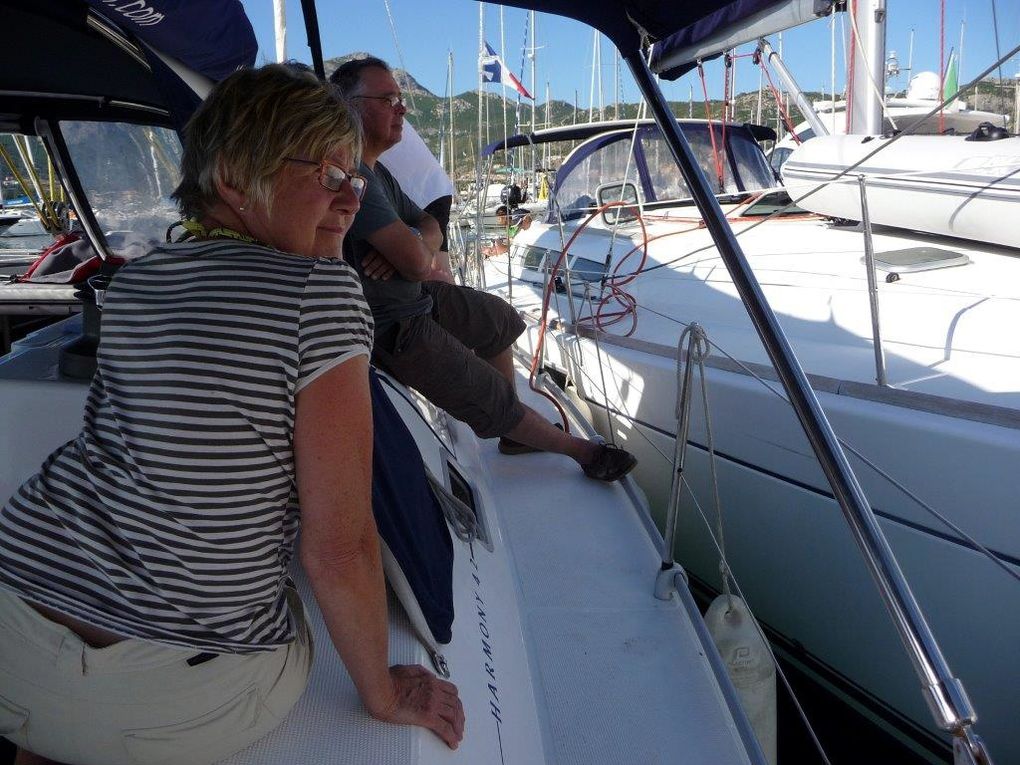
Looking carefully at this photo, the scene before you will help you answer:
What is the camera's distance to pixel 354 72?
2.30 meters

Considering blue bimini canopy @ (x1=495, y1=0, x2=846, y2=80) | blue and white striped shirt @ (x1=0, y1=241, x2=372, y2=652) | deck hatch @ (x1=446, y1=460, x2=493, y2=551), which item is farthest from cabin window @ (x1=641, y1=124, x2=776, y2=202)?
blue and white striped shirt @ (x1=0, y1=241, x2=372, y2=652)

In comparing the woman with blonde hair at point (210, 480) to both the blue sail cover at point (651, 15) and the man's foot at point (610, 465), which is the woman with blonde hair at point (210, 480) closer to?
the blue sail cover at point (651, 15)

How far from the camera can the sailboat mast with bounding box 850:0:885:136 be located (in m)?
3.79

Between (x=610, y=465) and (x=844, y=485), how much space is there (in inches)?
61.1

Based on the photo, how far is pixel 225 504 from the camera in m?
0.93

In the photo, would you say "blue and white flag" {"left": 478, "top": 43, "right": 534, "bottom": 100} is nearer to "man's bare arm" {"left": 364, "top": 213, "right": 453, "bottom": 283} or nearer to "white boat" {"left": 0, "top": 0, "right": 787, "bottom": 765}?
"white boat" {"left": 0, "top": 0, "right": 787, "bottom": 765}

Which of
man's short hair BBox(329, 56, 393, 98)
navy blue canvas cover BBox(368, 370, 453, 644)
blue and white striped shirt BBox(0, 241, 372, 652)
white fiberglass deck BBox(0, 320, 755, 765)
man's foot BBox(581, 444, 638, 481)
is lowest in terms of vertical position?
white fiberglass deck BBox(0, 320, 755, 765)

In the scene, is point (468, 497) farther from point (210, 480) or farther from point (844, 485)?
point (210, 480)

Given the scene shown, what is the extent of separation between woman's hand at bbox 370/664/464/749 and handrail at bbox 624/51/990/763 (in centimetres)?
73

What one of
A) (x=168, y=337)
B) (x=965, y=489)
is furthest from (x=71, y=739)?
(x=965, y=489)

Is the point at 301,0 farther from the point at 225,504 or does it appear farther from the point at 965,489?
the point at 965,489

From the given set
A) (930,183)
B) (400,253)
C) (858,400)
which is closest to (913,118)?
(930,183)

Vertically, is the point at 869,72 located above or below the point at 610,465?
above

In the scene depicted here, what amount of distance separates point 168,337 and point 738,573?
8.54 ft
